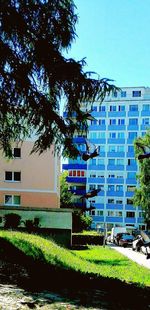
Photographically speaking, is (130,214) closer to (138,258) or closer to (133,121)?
(133,121)

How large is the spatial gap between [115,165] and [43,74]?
2913 inches

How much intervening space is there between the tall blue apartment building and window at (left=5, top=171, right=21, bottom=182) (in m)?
43.0

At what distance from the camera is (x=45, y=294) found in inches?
213

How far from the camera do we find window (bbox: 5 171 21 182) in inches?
1486

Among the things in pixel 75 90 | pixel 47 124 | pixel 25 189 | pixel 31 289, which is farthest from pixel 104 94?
pixel 25 189

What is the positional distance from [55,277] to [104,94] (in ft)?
14.7

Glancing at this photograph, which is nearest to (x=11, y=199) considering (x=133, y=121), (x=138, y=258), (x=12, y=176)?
(x=12, y=176)

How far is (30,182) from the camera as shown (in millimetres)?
37594

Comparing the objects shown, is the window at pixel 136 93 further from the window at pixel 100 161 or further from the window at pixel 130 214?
the window at pixel 130 214

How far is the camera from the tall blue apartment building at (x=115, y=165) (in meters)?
80.9

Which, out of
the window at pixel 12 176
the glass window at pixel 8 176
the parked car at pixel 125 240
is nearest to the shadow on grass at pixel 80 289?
the window at pixel 12 176

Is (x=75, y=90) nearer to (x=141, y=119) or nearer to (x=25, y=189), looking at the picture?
(x=25, y=189)

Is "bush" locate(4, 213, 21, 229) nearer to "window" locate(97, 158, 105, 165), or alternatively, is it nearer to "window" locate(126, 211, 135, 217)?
"window" locate(126, 211, 135, 217)

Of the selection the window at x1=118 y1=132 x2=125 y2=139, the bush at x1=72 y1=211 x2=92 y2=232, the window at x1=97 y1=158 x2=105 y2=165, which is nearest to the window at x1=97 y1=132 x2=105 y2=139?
the window at x1=118 y1=132 x2=125 y2=139
